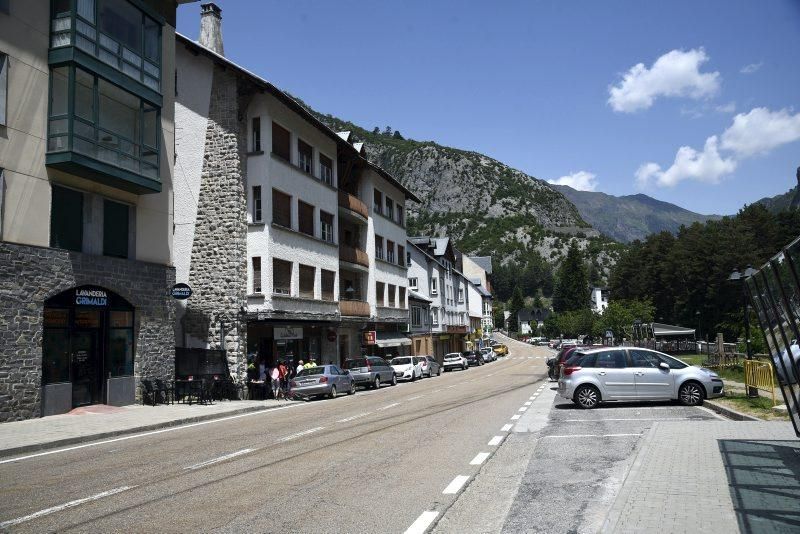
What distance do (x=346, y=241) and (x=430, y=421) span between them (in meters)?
27.6

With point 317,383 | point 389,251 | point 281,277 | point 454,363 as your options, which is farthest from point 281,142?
point 454,363

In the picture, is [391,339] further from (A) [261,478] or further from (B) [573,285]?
(B) [573,285]

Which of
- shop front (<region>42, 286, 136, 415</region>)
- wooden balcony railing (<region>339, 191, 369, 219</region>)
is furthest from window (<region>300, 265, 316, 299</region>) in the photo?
shop front (<region>42, 286, 136, 415</region>)

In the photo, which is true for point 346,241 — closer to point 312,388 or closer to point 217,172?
point 217,172

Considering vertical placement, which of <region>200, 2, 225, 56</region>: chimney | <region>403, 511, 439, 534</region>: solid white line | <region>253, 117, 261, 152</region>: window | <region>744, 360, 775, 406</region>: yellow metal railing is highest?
<region>200, 2, 225, 56</region>: chimney

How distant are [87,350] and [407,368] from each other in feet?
76.0

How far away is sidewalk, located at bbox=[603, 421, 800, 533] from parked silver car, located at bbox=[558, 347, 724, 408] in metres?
5.74

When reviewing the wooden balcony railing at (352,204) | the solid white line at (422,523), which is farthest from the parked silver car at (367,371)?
the solid white line at (422,523)

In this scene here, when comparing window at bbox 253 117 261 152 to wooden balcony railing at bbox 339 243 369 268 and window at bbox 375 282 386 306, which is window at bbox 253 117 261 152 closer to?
wooden balcony railing at bbox 339 243 369 268

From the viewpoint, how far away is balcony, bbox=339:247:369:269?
38875 millimetres

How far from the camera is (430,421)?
52.1ft

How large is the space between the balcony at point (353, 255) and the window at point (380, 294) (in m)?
3.09

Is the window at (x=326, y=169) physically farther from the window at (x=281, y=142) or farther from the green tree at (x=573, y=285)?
the green tree at (x=573, y=285)

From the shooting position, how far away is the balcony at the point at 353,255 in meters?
38.9
